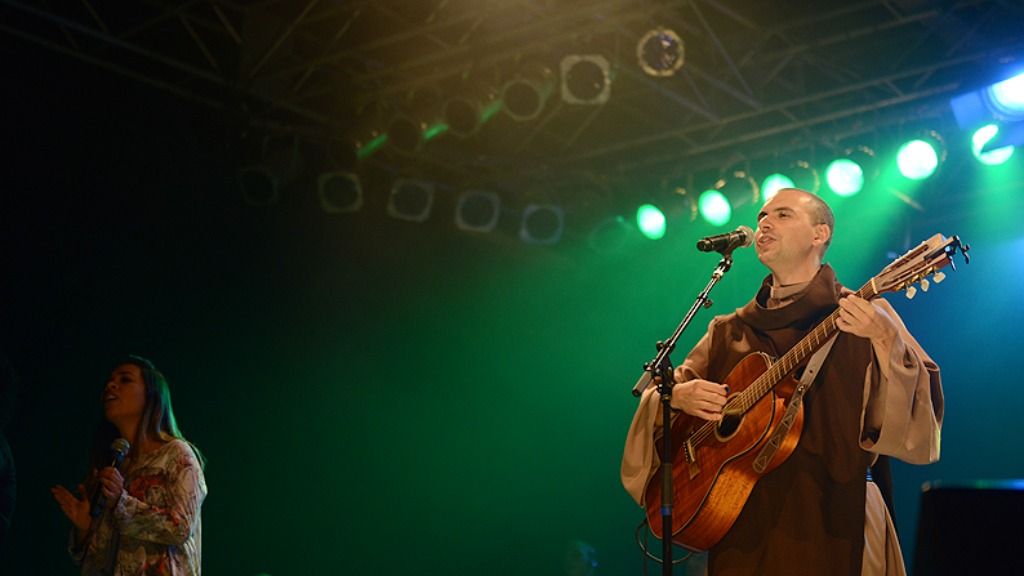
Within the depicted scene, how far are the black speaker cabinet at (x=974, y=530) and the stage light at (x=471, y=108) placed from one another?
225 inches

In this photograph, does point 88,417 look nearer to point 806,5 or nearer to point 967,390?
point 806,5

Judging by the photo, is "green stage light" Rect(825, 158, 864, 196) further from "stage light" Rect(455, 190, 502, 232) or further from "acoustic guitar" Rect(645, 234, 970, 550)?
"acoustic guitar" Rect(645, 234, 970, 550)

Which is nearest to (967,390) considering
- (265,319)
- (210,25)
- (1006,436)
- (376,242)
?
(1006,436)

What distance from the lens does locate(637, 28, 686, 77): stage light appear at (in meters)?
6.30

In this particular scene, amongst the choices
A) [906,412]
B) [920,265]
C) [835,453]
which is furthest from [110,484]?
[920,265]

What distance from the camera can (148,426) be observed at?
4586 mm

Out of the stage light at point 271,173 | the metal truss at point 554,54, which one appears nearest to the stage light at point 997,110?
the metal truss at point 554,54

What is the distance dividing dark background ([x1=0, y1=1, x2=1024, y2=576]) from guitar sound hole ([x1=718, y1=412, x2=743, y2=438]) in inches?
191

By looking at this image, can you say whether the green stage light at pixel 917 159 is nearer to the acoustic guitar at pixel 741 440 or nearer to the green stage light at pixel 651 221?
the green stage light at pixel 651 221

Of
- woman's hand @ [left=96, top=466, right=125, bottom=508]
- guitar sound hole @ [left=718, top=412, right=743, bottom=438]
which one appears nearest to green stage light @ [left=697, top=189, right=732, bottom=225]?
guitar sound hole @ [left=718, top=412, right=743, bottom=438]

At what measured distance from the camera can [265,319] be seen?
784 centimetres

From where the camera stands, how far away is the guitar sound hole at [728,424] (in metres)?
3.56

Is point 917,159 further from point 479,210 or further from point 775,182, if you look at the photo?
point 479,210

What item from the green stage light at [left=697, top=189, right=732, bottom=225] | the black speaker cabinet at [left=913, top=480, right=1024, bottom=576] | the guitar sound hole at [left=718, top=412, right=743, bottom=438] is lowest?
the black speaker cabinet at [left=913, top=480, right=1024, bottom=576]
